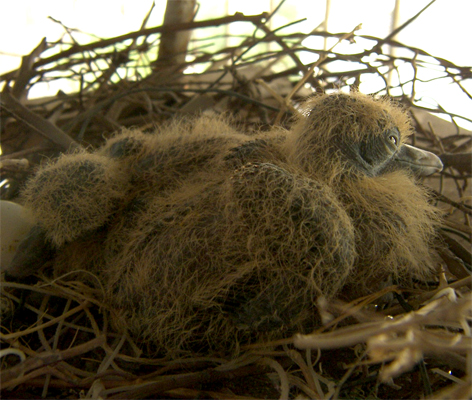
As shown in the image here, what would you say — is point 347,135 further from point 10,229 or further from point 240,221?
point 10,229

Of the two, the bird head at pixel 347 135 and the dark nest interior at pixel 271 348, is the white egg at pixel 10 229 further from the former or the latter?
the bird head at pixel 347 135

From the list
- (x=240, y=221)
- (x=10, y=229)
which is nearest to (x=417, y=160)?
(x=240, y=221)

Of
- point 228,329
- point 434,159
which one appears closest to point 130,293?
point 228,329

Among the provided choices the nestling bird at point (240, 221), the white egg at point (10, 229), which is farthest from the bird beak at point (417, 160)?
the white egg at point (10, 229)

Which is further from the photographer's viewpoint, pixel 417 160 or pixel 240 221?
pixel 417 160

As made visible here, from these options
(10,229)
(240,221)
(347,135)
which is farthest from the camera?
(10,229)

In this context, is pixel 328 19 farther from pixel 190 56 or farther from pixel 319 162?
pixel 319 162
